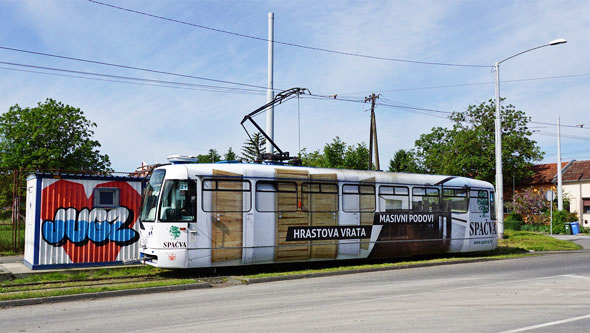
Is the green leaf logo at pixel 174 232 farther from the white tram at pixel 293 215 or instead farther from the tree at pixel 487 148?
the tree at pixel 487 148

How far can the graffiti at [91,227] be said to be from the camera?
1459 cm

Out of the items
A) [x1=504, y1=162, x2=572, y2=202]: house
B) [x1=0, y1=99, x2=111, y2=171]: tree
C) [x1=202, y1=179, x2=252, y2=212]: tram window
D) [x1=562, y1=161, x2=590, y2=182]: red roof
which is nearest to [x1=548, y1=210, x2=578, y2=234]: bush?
[x1=562, y1=161, x2=590, y2=182]: red roof

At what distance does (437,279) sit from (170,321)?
7547 mm

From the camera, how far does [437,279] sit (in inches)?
519

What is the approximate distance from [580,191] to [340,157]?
2259cm

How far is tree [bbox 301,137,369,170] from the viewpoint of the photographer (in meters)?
48.1

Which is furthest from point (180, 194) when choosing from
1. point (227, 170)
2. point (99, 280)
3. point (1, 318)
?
point (1, 318)

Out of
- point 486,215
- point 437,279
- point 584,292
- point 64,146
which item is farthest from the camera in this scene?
point 64,146

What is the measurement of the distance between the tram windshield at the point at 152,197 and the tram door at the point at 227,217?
4.50 feet

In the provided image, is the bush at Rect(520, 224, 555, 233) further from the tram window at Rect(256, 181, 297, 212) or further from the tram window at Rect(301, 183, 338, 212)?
the tram window at Rect(256, 181, 297, 212)

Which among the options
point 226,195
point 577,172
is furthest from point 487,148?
point 226,195

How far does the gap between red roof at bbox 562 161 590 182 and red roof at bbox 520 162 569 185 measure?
5.77 feet

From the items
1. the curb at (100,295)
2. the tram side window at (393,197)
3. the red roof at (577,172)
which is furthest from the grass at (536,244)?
the red roof at (577,172)

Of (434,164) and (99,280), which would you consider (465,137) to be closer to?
(434,164)
